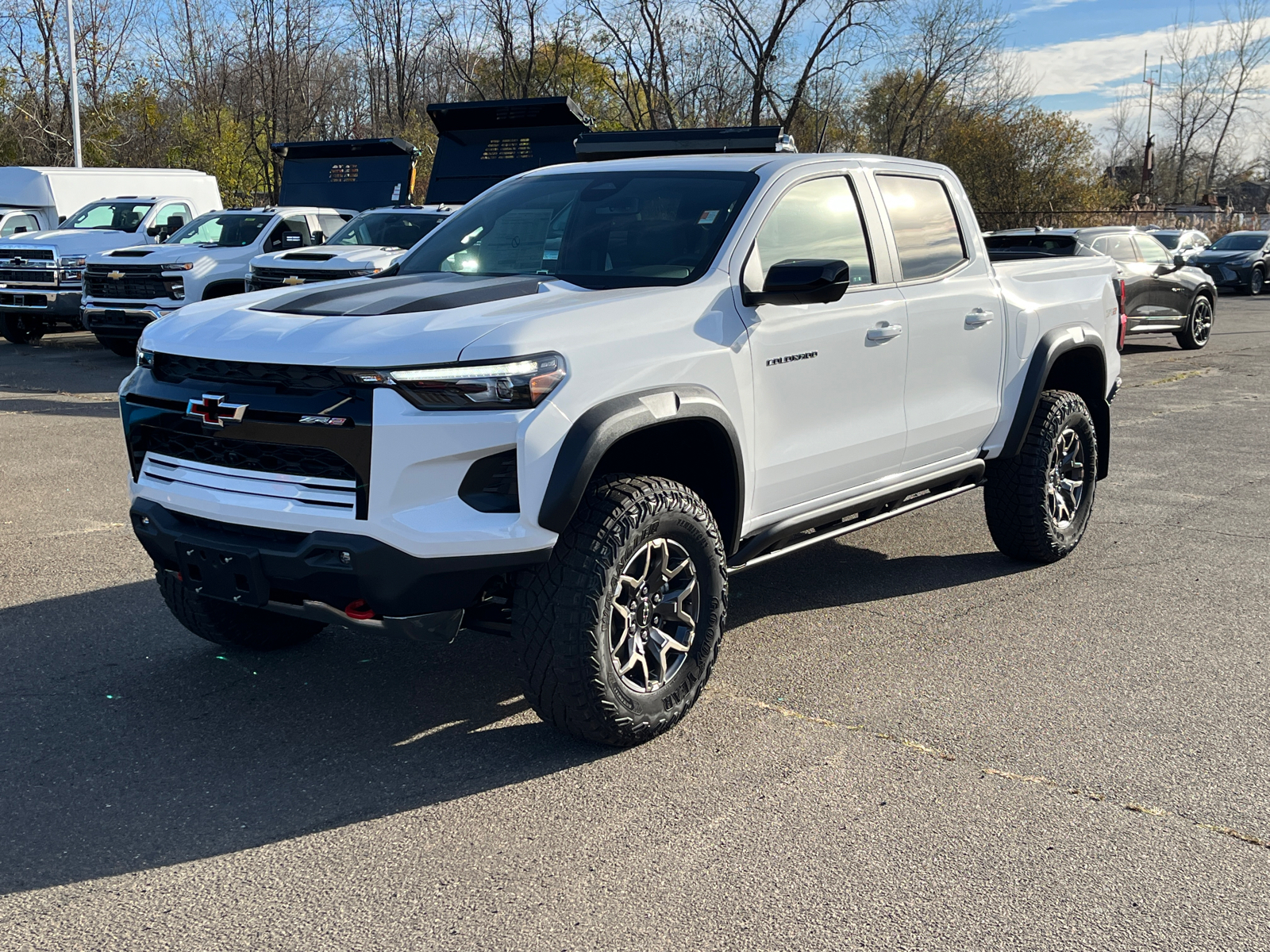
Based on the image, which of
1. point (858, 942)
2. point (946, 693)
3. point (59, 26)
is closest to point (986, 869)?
point (858, 942)

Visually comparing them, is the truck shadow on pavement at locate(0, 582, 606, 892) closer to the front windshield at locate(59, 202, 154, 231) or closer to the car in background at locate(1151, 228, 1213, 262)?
the front windshield at locate(59, 202, 154, 231)

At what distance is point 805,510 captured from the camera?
4.81 meters

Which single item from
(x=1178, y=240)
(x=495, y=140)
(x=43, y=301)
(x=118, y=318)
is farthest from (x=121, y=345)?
(x=1178, y=240)

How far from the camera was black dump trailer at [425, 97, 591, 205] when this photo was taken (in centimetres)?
1614

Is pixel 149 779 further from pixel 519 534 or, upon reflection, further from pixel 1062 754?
pixel 1062 754

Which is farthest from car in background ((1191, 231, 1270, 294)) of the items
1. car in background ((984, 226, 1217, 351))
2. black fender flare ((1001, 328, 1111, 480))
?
black fender flare ((1001, 328, 1111, 480))

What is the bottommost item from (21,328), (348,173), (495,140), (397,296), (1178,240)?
(21,328)

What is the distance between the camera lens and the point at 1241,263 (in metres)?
31.5

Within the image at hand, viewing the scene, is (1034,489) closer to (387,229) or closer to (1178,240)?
(387,229)

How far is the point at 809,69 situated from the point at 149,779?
93.9ft

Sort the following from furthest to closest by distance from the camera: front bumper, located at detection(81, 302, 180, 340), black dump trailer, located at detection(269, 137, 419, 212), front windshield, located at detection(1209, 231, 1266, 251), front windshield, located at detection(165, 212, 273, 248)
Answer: front windshield, located at detection(1209, 231, 1266, 251)
black dump trailer, located at detection(269, 137, 419, 212)
front windshield, located at detection(165, 212, 273, 248)
front bumper, located at detection(81, 302, 180, 340)

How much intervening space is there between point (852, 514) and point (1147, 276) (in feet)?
45.2

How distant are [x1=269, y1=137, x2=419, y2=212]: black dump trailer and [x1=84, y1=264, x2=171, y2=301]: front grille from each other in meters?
4.58

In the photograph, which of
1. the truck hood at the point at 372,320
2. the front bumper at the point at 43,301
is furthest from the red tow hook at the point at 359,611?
the front bumper at the point at 43,301
